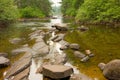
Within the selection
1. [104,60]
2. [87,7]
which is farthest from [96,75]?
[87,7]

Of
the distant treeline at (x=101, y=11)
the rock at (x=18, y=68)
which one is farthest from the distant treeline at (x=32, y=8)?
the rock at (x=18, y=68)

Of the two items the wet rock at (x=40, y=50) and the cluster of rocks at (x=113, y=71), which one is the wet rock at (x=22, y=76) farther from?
the wet rock at (x=40, y=50)

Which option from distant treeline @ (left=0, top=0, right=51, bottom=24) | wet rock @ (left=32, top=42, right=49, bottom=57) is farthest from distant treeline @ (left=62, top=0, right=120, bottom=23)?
distant treeline @ (left=0, top=0, right=51, bottom=24)

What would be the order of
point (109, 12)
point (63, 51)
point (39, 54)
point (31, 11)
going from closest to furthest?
point (39, 54) < point (63, 51) < point (109, 12) < point (31, 11)

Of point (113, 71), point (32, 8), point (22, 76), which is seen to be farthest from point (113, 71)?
point (32, 8)

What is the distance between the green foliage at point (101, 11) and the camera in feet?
127

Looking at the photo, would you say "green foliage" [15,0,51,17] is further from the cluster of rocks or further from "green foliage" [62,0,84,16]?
the cluster of rocks

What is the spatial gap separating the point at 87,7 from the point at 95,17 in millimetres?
3435

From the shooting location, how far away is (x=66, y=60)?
564 inches

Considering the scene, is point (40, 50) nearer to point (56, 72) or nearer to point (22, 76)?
point (22, 76)

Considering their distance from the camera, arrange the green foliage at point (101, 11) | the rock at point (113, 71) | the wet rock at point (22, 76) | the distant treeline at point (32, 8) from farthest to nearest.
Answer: the distant treeline at point (32, 8)
the green foliage at point (101, 11)
the wet rock at point (22, 76)
the rock at point (113, 71)

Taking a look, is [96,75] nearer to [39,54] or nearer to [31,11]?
[39,54]

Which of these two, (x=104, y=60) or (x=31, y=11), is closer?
(x=104, y=60)

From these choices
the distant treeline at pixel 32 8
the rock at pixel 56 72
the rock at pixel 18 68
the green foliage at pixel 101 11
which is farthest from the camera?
the distant treeline at pixel 32 8
